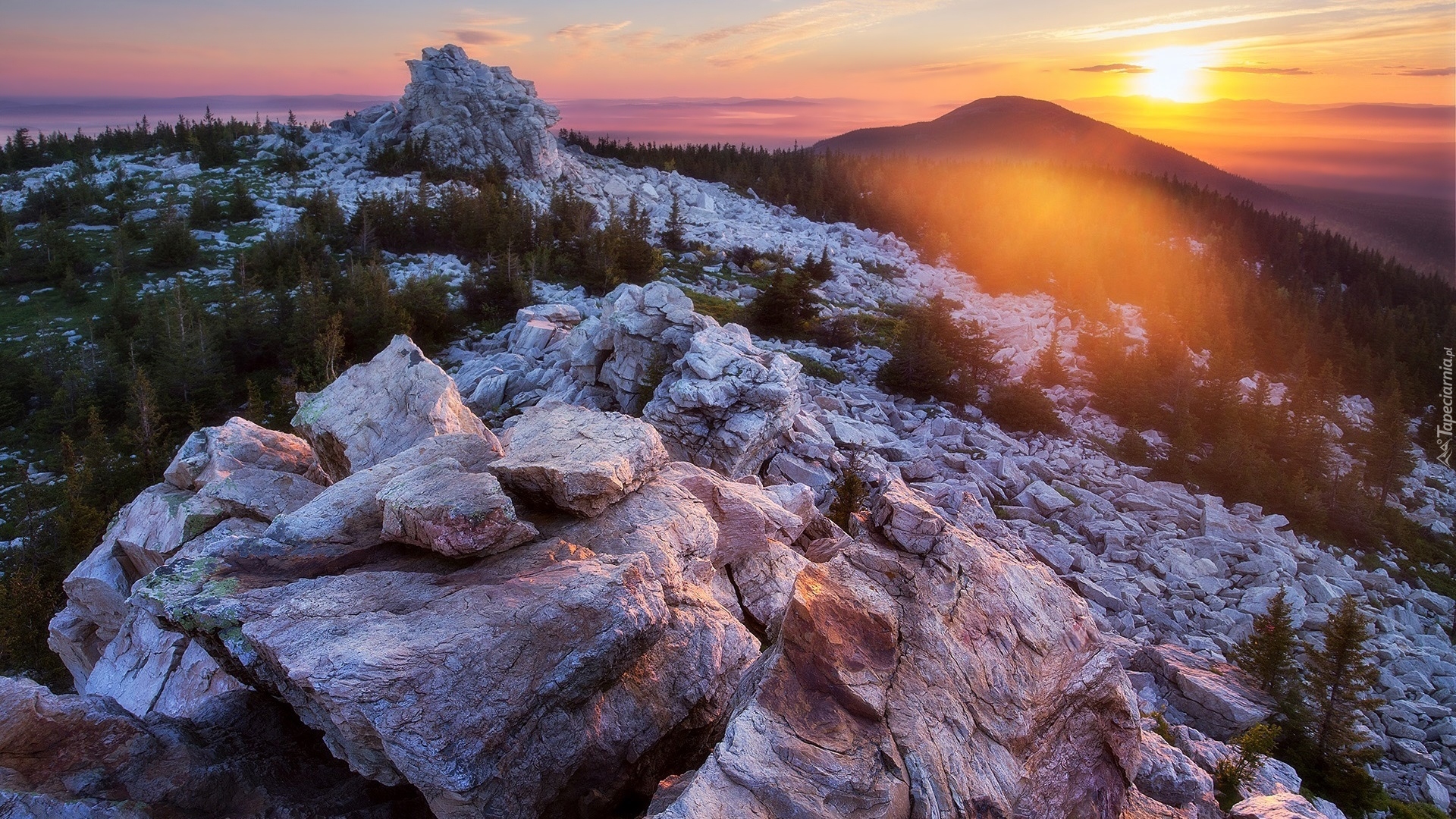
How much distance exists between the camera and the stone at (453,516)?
31.0ft

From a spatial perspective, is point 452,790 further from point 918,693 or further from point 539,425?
point 539,425

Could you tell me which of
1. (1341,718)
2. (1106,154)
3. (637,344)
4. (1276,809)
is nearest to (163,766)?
(1276,809)

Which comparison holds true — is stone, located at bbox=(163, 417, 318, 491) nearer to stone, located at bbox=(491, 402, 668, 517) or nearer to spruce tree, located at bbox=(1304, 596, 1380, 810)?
stone, located at bbox=(491, 402, 668, 517)

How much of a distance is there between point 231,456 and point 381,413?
134 inches

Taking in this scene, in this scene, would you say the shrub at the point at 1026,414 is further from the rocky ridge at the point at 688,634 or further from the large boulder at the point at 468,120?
the large boulder at the point at 468,120

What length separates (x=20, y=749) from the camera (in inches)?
300

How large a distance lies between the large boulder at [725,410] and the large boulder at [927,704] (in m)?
11.8

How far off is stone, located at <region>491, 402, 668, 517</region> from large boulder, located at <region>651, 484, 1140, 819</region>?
3589 millimetres

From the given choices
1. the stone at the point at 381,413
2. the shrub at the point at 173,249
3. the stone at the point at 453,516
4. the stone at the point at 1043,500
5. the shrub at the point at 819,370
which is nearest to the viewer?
the stone at the point at 453,516

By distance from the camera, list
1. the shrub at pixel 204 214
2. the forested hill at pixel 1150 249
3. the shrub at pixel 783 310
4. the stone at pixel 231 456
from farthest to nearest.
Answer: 1. the forested hill at pixel 1150 249
2. the shrub at pixel 204 214
3. the shrub at pixel 783 310
4. the stone at pixel 231 456

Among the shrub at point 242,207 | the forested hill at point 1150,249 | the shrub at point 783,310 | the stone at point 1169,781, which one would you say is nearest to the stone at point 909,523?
the stone at point 1169,781

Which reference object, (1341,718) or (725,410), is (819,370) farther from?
(1341,718)

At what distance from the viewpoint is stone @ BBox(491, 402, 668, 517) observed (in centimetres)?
1076

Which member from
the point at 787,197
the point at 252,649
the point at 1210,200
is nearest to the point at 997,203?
the point at 787,197
